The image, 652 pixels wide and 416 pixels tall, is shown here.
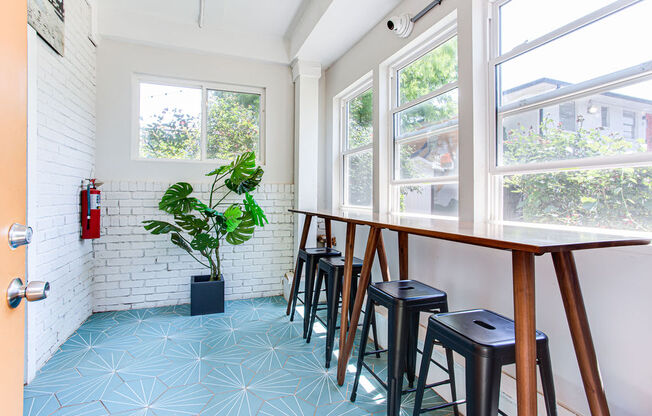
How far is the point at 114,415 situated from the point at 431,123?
2.68 m

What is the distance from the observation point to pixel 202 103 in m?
3.79

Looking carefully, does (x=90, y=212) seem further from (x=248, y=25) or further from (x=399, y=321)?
(x=399, y=321)

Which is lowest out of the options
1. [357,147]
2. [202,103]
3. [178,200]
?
[178,200]

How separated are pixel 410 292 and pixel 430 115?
139 centimetres

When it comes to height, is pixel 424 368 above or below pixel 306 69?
below

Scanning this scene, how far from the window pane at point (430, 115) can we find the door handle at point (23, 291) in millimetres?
2214

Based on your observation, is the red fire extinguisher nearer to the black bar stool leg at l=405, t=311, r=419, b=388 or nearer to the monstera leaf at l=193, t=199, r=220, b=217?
the monstera leaf at l=193, t=199, r=220, b=217

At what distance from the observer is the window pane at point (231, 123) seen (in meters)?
3.84

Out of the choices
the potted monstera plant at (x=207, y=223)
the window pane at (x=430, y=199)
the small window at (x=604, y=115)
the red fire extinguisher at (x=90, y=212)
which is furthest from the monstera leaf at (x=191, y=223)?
the small window at (x=604, y=115)

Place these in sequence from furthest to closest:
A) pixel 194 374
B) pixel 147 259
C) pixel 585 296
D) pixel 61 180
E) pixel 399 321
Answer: pixel 147 259, pixel 61 180, pixel 194 374, pixel 399 321, pixel 585 296

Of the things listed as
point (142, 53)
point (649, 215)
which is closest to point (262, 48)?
point (142, 53)

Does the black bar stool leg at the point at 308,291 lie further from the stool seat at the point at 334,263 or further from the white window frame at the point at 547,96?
the white window frame at the point at 547,96

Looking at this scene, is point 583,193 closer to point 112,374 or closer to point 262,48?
point 112,374

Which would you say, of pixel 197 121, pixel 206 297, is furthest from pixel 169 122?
pixel 206 297
